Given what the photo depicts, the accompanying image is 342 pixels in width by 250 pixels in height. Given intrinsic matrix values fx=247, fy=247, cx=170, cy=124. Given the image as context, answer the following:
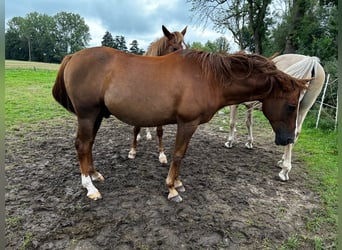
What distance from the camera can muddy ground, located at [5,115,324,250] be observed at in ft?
6.84

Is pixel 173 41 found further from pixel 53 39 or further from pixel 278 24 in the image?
pixel 53 39

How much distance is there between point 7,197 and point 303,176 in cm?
364

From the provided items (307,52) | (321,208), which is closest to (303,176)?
(321,208)

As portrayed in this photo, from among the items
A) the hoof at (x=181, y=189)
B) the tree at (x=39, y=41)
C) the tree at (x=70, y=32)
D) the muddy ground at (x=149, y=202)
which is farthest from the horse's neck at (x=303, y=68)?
the tree at (x=70, y=32)

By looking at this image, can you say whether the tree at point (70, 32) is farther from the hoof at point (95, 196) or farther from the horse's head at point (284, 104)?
the horse's head at point (284, 104)

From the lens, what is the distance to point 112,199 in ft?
8.61

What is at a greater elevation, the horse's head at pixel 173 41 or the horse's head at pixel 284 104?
the horse's head at pixel 173 41

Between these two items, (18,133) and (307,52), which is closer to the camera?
(18,133)

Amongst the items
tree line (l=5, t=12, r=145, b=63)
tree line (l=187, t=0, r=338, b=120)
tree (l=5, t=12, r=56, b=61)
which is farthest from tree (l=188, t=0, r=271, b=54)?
tree (l=5, t=12, r=56, b=61)

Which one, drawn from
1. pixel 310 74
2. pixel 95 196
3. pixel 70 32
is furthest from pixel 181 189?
pixel 70 32

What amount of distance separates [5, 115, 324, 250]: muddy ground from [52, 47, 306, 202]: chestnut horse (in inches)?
11.9

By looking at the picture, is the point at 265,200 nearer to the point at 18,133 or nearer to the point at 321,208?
the point at 321,208

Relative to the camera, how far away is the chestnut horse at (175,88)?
2422mm

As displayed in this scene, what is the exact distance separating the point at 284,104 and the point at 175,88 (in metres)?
1.12
